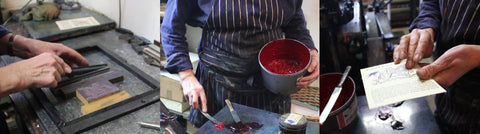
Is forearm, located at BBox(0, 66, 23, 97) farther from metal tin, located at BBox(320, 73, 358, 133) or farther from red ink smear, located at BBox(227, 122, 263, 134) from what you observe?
metal tin, located at BBox(320, 73, 358, 133)

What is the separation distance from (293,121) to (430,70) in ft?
1.81

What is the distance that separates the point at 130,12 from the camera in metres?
2.58

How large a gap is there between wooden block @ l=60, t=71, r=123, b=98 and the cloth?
6.20ft

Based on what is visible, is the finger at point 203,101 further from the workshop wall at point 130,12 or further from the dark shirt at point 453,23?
the workshop wall at point 130,12

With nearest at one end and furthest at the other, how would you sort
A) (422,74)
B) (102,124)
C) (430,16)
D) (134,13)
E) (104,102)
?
Result: (422,74)
(430,16)
(102,124)
(104,102)
(134,13)

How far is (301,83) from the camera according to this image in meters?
1.03

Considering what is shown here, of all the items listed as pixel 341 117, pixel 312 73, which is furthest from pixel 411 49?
pixel 312 73

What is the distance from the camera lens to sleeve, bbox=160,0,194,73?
1.03 metres

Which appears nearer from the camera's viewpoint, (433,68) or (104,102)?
(433,68)

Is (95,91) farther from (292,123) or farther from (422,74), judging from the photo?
(422,74)

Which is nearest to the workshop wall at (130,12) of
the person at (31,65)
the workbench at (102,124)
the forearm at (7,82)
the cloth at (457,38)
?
the workbench at (102,124)

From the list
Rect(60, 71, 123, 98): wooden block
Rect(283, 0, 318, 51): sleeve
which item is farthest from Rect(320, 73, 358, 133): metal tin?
Rect(60, 71, 123, 98): wooden block

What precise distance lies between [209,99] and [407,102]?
1.10 meters

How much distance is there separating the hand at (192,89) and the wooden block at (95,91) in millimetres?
1170
